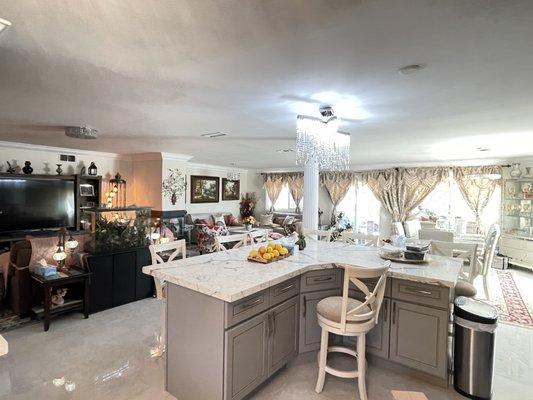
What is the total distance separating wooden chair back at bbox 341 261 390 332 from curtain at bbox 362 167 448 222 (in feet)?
20.2

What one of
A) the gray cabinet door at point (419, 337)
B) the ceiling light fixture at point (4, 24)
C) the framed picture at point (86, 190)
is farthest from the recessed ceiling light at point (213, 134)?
the framed picture at point (86, 190)

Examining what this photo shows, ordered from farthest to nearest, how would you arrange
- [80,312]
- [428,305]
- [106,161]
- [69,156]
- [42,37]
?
1. [106,161]
2. [69,156]
3. [80,312]
4. [428,305]
5. [42,37]

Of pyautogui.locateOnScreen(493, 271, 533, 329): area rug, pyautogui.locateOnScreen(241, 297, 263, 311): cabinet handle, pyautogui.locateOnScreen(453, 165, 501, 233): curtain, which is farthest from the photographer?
pyautogui.locateOnScreen(453, 165, 501, 233): curtain

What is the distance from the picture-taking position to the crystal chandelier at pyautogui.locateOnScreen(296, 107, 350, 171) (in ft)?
9.31

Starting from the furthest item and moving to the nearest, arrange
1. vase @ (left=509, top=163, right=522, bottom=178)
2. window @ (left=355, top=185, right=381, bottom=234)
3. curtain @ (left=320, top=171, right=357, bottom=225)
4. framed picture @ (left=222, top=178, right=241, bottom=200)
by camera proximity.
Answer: framed picture @ (left=222, top=178, right=241, bottom=200), curtain @ (left=320, top=171, right=357, bottom=225), window @ (left=355, top=185, right=381, bottom=234), vase @ (left=509, top=163, right=522, bottom=178)

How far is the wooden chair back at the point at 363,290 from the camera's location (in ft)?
6.58

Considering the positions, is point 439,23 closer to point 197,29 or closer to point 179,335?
point 197,29

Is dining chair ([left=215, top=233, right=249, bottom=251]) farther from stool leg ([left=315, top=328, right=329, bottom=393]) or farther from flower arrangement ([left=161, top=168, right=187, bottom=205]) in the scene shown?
flower arrangement ([left=161, top=168, right=187, bottom=205])

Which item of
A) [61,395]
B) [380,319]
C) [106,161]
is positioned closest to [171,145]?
[106,161]

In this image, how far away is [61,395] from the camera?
2.24 m

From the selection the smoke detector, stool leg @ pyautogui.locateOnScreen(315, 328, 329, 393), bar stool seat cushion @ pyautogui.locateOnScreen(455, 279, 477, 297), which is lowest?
stool leg @ pyautogui.locateOnScreen(315, 328, 329, 393)

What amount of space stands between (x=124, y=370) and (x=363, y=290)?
7.23ft

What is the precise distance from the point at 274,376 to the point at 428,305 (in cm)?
143

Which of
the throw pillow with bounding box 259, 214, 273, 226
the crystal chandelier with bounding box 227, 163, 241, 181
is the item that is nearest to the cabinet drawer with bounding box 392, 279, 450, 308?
the throw pillow with bounding box 259, 214, 273, 226
